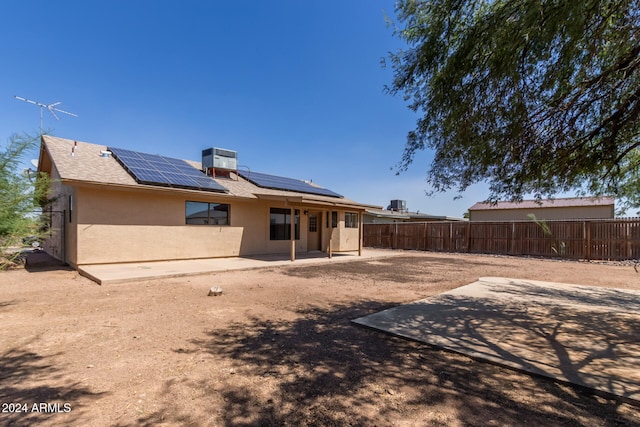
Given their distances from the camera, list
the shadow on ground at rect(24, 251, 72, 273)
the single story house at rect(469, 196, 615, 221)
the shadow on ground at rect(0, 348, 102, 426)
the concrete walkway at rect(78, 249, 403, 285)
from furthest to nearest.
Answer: the single story house at rect(469, 196, 615, 221) < the shadow on ground at rect(24, 251, 72, 273) < the concrete walkway at rect(78, 249, 403, 285) < the shadow on ground at rect(0, 348, 102, 426)

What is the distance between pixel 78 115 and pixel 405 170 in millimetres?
14845

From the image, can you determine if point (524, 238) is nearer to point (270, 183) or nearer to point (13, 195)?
point (270, 183)

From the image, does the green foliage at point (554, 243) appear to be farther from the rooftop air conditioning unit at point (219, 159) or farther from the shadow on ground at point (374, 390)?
the rooftop air conditioning unit at point (219, 159)

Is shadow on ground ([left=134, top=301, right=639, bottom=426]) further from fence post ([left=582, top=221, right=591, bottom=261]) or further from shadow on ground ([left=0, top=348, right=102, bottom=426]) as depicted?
fence post ([left=582, top=221, right=591, bottom=261])

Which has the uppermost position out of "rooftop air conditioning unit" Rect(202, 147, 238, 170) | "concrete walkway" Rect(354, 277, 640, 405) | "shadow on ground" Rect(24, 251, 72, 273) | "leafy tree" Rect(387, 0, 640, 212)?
"rooftop air conditioning unit" Rect(202, 147, 238, 170)

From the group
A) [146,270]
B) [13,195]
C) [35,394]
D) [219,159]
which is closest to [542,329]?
[35,394]

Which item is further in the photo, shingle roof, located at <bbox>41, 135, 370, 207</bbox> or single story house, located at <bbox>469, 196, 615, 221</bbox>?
single story house, located at <bbox>469, 196, 615, 221</bbox>

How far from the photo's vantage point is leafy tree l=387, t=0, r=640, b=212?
3.26 m

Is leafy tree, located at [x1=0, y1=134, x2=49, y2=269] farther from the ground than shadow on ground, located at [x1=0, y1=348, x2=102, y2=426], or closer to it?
farther from the ground

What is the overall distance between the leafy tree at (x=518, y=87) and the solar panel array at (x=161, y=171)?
31.2ft

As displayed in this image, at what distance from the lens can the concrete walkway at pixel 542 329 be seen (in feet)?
10.6

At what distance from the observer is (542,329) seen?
4.60m

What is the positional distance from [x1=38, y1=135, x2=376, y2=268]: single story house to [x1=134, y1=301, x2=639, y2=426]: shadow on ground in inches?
323

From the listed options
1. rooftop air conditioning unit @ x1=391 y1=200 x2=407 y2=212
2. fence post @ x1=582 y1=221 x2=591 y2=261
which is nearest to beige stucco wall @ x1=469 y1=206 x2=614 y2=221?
→ rooftop air conditioning unit @ x1=391 y1=200 x2=407 y2=212
